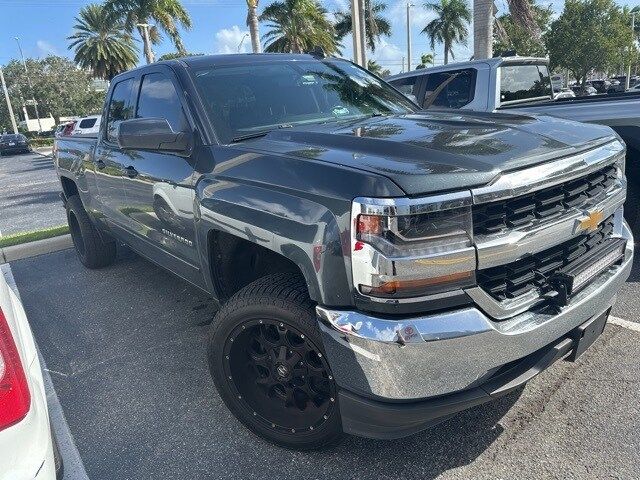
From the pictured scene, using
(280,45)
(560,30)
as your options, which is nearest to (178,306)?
(280,45)

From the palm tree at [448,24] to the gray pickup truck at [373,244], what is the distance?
149 ft

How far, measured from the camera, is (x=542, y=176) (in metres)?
2.03

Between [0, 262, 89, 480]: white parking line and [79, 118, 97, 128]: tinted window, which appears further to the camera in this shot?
[79, 118, 97, 128]: tinted window

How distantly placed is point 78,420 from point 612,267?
297 cm

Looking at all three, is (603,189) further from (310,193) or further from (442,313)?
(310,193)

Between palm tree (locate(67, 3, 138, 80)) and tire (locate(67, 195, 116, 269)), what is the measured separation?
33240 millimetres

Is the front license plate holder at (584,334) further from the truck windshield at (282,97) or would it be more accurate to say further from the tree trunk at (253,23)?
the tree trunk at (253,23)

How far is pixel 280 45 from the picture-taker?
92.2 feet

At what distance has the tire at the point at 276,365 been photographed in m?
2.25

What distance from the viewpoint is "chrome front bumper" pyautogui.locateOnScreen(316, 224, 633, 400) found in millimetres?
1840

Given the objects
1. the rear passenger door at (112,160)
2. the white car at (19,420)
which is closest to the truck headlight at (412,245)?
the white car at (19,420)

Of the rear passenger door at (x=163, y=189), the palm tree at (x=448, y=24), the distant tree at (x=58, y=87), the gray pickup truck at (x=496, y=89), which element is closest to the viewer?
the rear passenger door at (x=163, y=189)

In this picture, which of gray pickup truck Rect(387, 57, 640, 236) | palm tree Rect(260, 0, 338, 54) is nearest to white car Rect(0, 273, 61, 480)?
gray pickup truck Rect(387, 57, 640, 236)

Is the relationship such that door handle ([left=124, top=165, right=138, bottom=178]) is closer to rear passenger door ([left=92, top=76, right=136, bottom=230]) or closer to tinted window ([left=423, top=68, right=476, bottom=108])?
rear passenger door ([left=92, top=76, right=136, bottom=230])
